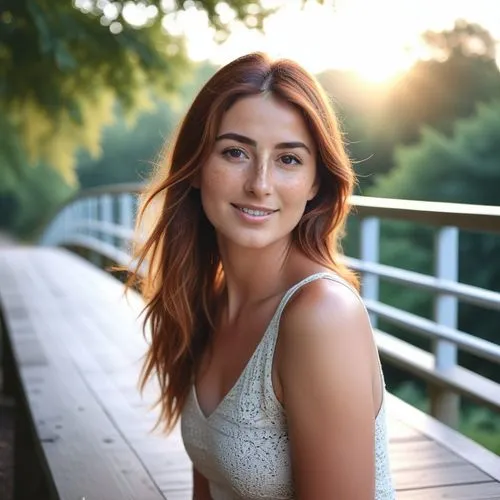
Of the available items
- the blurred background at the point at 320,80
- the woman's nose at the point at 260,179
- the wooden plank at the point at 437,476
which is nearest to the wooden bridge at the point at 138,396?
the wooden plank at the point at 437,476

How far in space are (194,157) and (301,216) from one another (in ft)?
0.75

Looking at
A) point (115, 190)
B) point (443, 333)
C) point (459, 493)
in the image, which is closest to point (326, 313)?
point (459, 493)

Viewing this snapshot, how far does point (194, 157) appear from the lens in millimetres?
1731

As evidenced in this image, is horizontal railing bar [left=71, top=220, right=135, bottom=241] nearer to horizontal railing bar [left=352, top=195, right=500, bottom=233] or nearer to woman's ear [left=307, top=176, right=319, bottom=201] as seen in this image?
horizontal railing bar [left=352, top=195, right=500, bottom=233]

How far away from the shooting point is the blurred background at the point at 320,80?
424 centimetres

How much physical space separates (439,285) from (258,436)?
6.80ft

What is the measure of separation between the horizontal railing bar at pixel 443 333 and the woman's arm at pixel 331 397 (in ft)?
5.15

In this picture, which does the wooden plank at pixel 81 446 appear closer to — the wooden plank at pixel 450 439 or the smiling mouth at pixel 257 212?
the wooden plank at pixel 450 439

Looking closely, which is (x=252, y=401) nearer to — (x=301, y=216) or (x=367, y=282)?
(x=301, y=216)

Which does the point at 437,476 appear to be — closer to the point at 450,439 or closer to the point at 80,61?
the point at 450,439

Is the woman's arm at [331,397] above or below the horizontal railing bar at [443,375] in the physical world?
above

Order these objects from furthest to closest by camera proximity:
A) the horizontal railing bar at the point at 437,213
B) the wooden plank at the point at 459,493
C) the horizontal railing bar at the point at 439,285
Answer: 1. the horizontal railing bar at the point at 439,285
2. the horizontal railing bar at the point at 437,213
3. the wooden plank at the point at 459,493

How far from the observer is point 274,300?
67.4 inches

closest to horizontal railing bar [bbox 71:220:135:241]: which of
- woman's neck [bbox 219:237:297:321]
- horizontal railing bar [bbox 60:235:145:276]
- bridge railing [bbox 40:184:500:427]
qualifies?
horizontal railing bar [bbox 60:235:145:276]
